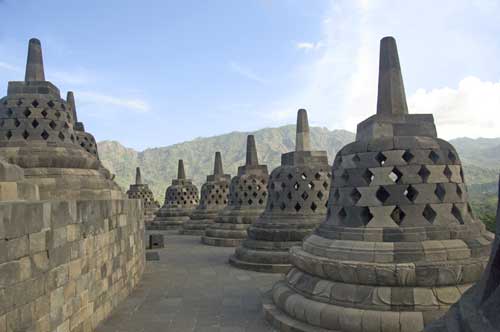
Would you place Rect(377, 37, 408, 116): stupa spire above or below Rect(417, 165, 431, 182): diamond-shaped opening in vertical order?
above

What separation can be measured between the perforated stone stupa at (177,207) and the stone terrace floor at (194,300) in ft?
37.9

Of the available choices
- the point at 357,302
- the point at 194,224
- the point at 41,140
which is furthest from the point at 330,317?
the point at 194,224

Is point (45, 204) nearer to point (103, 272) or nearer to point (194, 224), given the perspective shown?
point (103, 272)

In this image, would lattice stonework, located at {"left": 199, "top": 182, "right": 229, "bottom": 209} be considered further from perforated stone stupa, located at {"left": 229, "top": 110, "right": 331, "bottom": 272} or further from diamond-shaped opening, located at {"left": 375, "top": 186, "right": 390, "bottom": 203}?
diamond-shaped opening, located at {"left": 375, "top": 186, "right": 390, "bottom": 203}

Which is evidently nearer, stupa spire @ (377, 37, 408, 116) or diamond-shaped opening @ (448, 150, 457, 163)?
diamond-shaped opening @ (448, 150, 457, 163)

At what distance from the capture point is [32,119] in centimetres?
790

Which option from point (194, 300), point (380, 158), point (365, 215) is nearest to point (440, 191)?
point (380, 158)

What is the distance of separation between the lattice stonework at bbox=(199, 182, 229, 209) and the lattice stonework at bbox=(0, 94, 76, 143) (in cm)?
1290

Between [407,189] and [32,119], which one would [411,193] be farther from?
[32,119]

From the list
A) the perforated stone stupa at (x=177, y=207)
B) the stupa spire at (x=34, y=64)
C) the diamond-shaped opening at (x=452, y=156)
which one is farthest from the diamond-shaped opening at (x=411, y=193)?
the perforated stone stupa at (x=177, y=207)

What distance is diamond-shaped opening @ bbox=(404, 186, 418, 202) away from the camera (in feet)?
18.2

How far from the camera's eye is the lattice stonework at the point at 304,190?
35.9 feet

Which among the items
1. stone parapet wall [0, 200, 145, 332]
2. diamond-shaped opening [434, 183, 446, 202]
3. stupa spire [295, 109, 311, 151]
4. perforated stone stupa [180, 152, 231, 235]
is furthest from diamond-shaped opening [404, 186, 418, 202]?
perforated stone stupa [180, 152, 231, 235]

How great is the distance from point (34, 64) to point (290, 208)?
7.24 meters
